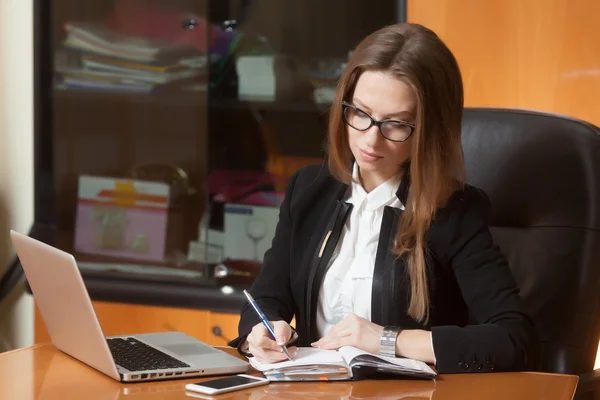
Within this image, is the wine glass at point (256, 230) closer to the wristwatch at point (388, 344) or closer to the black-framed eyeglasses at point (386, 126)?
the black-framed eyeglasses at point (386, 126)

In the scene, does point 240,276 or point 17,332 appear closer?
point 240,276

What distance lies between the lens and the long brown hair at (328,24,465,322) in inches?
68.4

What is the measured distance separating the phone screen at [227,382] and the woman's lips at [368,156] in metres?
0.51

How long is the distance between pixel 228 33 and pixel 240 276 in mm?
765

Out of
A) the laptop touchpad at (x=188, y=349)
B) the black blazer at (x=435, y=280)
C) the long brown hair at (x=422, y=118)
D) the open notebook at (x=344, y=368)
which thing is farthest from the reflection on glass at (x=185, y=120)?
the open notebook at (x=344, y=368)

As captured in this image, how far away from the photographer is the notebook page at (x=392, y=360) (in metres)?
1.49

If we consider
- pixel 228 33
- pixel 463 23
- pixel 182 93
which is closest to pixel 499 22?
pixel 463 23

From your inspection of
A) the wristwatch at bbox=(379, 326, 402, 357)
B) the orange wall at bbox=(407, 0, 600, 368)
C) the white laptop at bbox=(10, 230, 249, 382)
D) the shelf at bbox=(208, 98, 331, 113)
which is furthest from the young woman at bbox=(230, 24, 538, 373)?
the shelf at bbox=(208, 98, 331, 113)

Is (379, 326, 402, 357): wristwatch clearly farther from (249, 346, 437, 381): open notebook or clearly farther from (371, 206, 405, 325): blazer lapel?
(371, 206, 405, 325): blazer lapel

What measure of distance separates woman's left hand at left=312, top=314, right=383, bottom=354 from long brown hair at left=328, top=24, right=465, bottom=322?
0.19 m

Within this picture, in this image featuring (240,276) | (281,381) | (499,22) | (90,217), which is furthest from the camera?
(90,217)

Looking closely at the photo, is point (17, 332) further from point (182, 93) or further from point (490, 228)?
point (490, 228)

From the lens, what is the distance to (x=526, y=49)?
240 cm

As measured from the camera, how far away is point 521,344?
163cm
